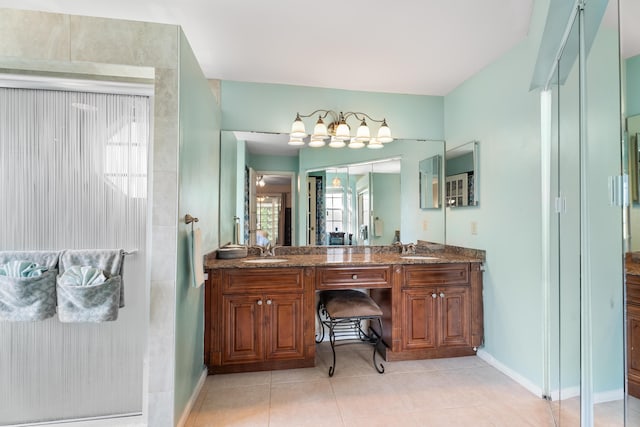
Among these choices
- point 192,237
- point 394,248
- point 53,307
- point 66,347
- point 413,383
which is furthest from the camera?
point 394,248

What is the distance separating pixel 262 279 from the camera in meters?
2.25

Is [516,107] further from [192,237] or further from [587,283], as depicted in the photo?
[192,237]

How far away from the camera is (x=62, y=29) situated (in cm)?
144

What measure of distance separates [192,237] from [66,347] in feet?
2.80

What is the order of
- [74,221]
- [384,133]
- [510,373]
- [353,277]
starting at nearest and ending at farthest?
1. [74,221]
2. [510,373]
3. [353,277]
4. [384,133]

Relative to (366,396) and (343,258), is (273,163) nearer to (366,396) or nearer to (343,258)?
(343,258)

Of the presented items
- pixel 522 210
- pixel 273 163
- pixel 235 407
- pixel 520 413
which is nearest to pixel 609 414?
pixel 520 413

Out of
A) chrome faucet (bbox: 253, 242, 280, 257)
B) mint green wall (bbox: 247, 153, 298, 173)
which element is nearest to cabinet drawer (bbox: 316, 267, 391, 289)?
chrome faucet (bbox: 253, 242, 280, 257)

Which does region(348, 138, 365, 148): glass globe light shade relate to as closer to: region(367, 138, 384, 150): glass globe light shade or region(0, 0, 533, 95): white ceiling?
region(367, 138, 384, 150): glass globe light shade

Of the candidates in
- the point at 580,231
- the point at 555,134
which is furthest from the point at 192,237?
the point at 555,134

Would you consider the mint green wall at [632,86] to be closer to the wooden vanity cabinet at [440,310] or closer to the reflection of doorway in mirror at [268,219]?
the wooden vanity cabinet at [440,310]

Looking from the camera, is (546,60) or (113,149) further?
(546,60)

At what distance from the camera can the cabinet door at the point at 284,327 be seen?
2.25m

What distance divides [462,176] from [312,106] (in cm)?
153
